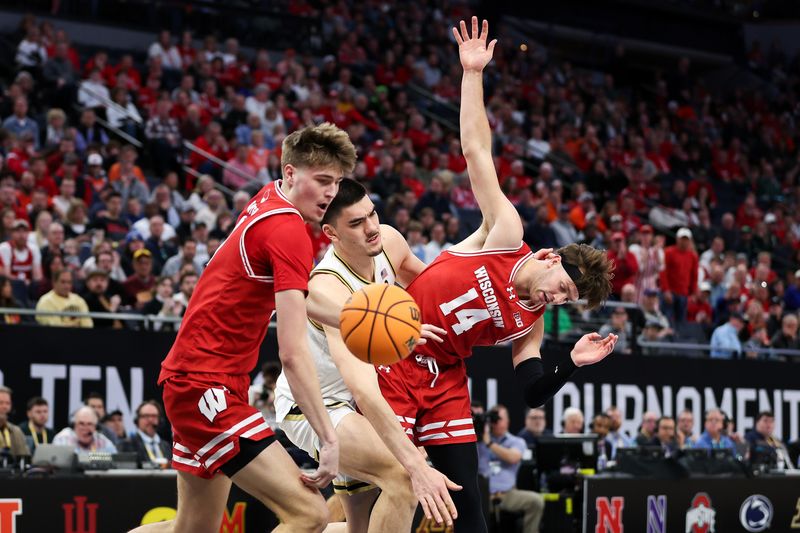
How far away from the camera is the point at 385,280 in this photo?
7.28 meters

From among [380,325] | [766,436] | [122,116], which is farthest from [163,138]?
[380,325]

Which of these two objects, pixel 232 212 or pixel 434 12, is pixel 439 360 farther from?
pixel 434 12

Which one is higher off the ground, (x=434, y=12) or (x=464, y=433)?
(x=434, y=12)

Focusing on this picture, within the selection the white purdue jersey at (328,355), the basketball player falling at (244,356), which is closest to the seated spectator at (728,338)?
the white purdue jersey at (328,355)

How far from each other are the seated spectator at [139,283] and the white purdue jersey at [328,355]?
727cm

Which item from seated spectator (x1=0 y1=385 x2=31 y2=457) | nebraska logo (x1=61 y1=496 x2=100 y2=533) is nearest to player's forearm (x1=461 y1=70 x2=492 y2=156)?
nebraska logo (x1=61 y1=496 x2=100 y2=533)

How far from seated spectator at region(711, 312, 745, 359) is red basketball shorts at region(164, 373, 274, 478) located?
42.9 feet

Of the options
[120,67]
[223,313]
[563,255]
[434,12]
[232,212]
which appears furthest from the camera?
[434,12]

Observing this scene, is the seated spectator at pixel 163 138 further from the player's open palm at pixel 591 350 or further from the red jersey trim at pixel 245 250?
the red jersey trim at pixel 245 250

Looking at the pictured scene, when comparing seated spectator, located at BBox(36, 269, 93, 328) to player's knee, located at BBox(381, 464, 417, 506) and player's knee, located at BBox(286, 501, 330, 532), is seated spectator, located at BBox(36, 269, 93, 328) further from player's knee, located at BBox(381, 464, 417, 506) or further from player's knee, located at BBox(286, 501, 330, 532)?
player's knee, located at BBox(286, 501, 330, 532)

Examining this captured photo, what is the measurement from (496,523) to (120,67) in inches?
392

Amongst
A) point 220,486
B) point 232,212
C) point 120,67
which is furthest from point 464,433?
point 120,67

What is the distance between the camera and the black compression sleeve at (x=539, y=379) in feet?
22.9

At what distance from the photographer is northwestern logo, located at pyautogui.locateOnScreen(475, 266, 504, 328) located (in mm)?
7047
